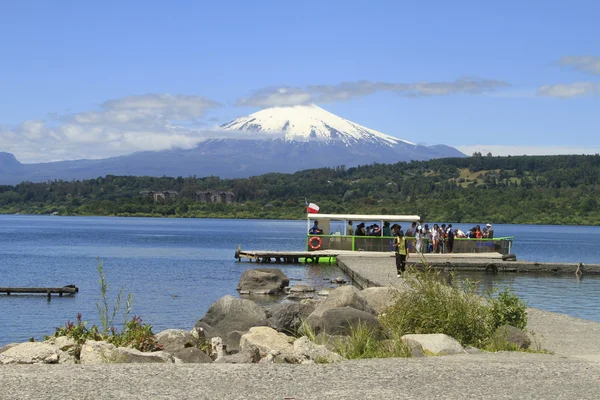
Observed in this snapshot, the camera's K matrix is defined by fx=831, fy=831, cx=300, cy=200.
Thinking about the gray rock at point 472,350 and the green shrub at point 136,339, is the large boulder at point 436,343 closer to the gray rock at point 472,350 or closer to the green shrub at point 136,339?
the gray rock at point 472,350

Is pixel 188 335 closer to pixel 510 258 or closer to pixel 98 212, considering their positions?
pixel 510 258

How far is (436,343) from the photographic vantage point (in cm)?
1170

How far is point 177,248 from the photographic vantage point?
67.1 meters

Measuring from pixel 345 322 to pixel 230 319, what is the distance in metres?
4.16

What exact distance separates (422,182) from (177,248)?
132947 millimetres

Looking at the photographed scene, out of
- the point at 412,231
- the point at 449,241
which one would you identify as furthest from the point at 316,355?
the point at 449,241

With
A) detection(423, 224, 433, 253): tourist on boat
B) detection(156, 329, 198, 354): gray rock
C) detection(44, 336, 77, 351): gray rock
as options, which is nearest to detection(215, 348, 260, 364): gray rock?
detection(156, 329, 198, 354): gray rock

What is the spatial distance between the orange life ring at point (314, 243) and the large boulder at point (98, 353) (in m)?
32.3

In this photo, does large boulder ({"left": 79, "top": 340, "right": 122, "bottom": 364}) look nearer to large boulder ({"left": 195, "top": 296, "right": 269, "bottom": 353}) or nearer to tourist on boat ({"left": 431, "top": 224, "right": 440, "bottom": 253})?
large boulder ({"left": 195, "top": 296, "right": 269, "bottom": 353})

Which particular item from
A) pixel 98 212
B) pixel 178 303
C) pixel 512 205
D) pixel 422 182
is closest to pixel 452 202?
pixel 512 205

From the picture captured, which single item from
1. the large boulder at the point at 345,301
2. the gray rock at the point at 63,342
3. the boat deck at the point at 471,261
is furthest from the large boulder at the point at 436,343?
the boat deck at the point at 471,261

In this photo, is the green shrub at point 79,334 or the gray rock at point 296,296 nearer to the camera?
the green shrub at point 79,334

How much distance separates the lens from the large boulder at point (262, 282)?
30.7 m

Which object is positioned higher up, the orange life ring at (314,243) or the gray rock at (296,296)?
the orange life ring at (314,243)
